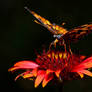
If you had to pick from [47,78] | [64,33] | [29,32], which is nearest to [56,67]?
[47,78]

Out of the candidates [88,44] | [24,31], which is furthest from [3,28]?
[88,44]

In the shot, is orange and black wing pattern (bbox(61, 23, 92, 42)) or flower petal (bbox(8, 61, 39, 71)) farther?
flower petal (bbox(8, 61, 39, 71))

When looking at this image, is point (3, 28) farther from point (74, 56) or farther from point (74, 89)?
point (74, 56)

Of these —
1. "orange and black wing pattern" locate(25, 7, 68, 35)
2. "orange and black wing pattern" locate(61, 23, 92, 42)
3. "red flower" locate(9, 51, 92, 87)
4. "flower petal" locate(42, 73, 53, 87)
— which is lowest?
"flower petal" locate(42, 73, 53, 87)

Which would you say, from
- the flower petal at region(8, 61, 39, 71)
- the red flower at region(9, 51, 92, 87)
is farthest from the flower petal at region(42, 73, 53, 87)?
the flower petal at region(8, 61, 39, 71)

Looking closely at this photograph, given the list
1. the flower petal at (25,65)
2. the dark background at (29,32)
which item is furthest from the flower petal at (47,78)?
the dark background at (29,32)

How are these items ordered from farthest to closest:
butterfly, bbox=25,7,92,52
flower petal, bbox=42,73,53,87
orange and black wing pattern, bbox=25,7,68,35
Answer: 1. orange and black wing pattern, bbox=25,7,68,35
2. butterfly, bbox=25,7,92,52
3. flower petal, bbox=42,73,53,87

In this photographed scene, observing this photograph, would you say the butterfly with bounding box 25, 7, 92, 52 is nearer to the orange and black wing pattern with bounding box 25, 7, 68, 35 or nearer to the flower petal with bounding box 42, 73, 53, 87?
the orange and black wing pattern with bounding box 25, 7, 68, 35

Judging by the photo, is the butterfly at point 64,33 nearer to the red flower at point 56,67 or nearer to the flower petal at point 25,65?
the red flower at point 56,67

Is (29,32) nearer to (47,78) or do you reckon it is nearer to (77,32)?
(77,32)
